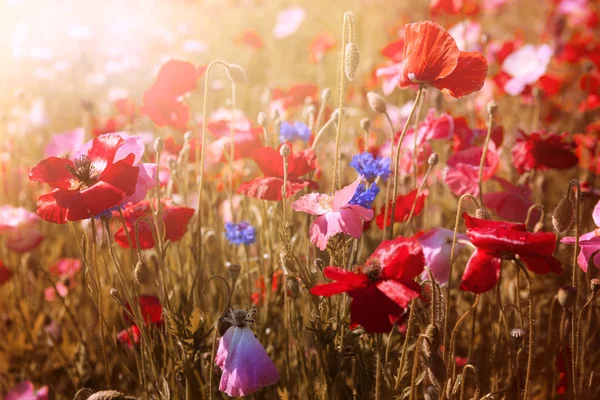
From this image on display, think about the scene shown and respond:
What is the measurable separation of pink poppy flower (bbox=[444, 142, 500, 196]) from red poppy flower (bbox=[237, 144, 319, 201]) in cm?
40

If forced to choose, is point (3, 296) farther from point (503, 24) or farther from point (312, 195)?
point (503, 24)

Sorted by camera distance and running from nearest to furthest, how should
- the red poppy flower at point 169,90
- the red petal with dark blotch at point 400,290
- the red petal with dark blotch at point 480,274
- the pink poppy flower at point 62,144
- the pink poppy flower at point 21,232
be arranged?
1. the red petal with dark blotch at point 400,290
2. the red petal with dark blotch at point 480,274
3. the red poppy flower at point 169,90
4. the pink poppy flower at point 21,232
5. the pink poppy flower at point 62,144

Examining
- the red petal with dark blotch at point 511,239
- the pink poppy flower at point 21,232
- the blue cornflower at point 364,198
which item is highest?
the blue cornflower at point 364,198

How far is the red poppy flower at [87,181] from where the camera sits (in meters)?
1.01

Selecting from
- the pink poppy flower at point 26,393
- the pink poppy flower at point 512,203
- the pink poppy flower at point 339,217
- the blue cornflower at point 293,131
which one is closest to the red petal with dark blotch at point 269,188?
the pink poppy flower at point 339,217

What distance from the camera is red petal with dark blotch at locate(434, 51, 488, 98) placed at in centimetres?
109

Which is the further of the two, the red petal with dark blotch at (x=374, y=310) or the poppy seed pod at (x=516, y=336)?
the poppy seed pod at (x=516, y=336)

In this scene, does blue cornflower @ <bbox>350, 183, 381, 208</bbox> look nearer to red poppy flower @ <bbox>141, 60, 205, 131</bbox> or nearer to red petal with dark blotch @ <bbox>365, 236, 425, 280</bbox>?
red petal with dark blotch @ <bbox>365, 236, 425, 280</bbox>

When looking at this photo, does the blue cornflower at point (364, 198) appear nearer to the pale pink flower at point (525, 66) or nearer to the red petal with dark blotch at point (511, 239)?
the red petal with dark blotch at point (511, 239)

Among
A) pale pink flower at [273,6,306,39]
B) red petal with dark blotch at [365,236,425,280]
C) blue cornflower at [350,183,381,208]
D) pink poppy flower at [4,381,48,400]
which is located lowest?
pink poppy flower at [4,381,48,400]

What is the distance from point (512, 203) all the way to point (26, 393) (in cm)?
132

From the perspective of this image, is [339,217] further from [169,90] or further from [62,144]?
[62,144]

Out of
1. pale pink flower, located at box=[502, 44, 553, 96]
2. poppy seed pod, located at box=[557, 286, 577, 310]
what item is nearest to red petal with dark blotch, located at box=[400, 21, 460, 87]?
poppy seed pod, located at box=[557, 286, 577, 310]

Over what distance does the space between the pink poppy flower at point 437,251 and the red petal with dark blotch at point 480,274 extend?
201 millimetres
